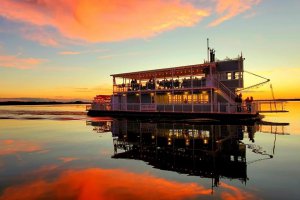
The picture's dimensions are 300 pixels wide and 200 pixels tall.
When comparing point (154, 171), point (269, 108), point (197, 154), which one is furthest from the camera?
point (269, 108)

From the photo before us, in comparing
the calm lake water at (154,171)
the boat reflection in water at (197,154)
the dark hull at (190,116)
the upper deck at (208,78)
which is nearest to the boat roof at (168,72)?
the upper deck at (208,78)

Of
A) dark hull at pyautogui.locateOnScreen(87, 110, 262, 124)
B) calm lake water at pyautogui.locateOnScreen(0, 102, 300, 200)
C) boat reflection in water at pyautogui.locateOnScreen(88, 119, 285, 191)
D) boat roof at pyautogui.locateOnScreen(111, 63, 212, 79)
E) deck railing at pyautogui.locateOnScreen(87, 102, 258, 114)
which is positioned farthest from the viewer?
boat roof at pyautogui.locateOnScreen(111, 63, 212, 79)

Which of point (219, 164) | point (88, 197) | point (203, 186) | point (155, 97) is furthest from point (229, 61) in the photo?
point (88, 197)

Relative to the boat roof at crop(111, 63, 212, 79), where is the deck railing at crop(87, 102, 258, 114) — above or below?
below

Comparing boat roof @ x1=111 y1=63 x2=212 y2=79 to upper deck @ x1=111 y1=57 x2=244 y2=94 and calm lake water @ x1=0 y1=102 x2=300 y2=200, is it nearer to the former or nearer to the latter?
upper deck @ x1=111 y1=57 x2=244 y2=94

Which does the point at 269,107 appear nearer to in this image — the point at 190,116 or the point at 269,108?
the point at 269,108

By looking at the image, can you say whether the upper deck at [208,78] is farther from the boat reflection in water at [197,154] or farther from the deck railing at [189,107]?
the boat reflection in water at [197,154]

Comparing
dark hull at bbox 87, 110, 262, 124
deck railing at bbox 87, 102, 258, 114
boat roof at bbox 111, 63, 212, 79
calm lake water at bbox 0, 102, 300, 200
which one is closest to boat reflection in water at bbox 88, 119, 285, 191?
calm lake water at bbox 0, 102, 300, 200

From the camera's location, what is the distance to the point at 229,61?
108ft

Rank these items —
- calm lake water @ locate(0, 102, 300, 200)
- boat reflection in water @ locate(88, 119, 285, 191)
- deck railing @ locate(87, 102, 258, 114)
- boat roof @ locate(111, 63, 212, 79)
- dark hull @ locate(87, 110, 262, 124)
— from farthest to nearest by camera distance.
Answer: boat roof @ locate(111, 63, 212, 79) → deck railing @ locate(87, 102, 258, 114) → dark hull @ locate(87, 110, 262, 124) → boat reflection in water @ locate(88, 119, 285, 191) → calm lake water @ locate(0, 102, 300, 200)

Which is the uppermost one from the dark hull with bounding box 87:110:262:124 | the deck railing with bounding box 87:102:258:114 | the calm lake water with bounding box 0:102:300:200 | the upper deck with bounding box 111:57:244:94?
the upper deck with bounding box 111:57:244:94

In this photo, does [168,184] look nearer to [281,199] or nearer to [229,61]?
[281,199]

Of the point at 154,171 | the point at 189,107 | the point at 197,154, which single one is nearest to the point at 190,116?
the point at 189,107

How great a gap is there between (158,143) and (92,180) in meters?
8.39
